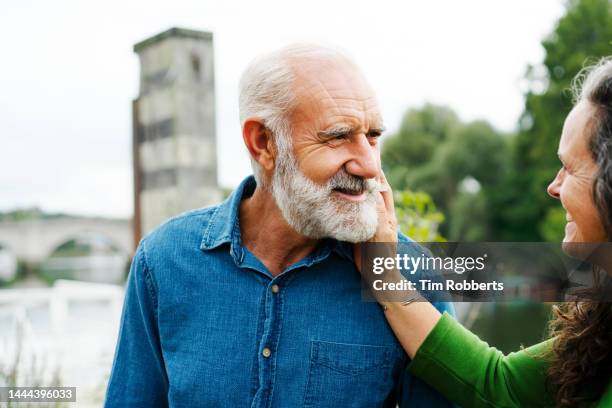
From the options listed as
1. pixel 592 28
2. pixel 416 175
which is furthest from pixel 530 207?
pixel 592 28

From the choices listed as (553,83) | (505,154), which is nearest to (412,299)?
(553,83)

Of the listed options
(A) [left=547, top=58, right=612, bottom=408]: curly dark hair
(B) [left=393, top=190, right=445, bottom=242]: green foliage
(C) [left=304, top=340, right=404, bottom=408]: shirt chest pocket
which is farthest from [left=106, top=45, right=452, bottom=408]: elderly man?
(B) [left=393, top=190, right=445, bottom=242]: green foliage

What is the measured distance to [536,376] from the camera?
152cm

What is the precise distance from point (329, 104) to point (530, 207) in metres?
25.0

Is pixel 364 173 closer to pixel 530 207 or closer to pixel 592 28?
pixel 592 28

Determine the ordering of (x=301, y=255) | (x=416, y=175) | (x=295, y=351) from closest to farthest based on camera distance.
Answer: (x=295, y=351) < (x=301, y=255) < (x=416, y=175)

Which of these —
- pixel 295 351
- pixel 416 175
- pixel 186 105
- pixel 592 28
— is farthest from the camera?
pixel 416 175

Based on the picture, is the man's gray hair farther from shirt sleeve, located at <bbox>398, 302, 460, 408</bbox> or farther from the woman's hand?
shirt sleeve, located at <bbox>398, 302, 460, 408</bbox>

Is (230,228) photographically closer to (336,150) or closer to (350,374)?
(336,150)

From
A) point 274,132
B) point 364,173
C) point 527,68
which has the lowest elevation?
point 364,173

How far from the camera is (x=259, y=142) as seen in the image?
5.52ft

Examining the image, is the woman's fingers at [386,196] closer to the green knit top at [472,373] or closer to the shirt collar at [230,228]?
the shirt collar at [230,228]

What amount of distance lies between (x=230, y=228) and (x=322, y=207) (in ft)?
0.97

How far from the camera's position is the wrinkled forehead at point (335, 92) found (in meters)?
1.53
